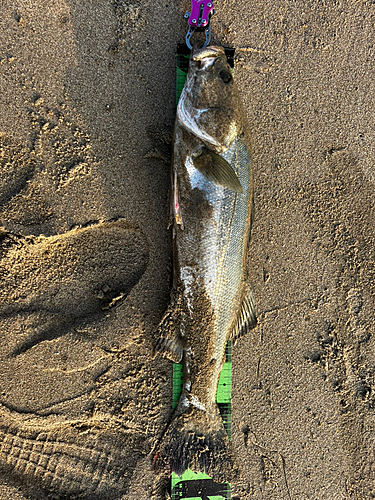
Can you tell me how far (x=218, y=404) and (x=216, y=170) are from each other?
83.7 inches

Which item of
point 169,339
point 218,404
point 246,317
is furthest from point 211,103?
point 218,404

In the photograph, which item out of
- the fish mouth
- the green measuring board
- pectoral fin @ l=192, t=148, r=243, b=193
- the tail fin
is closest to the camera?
pectoral fin @ l=192, t=148, r=243, b=193

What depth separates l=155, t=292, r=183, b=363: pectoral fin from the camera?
2.56 meters

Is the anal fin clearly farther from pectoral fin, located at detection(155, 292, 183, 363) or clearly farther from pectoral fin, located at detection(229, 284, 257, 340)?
pectoral fin, located at detection(229, 284, 257, 340)

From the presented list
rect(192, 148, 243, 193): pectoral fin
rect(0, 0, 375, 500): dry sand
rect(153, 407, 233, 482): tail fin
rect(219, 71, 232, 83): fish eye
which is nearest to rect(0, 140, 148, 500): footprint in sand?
rect(0, 0, 375, 500): dry sand

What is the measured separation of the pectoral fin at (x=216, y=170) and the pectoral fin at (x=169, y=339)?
A: 1073 mm

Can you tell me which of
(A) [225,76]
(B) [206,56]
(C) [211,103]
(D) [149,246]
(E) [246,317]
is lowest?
(E) [246,317]

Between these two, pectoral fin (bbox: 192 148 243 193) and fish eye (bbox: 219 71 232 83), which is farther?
fish eye (bbox: 219 71 232 83)

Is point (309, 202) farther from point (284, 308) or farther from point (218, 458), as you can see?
point (218, 458)

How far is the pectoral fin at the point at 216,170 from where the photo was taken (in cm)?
232

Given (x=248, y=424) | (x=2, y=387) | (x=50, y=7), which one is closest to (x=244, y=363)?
(x=248, y=424)

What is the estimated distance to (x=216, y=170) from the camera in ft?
7.72

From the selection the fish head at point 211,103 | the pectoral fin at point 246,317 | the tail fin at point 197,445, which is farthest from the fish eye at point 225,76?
the tail fin at point 197,445

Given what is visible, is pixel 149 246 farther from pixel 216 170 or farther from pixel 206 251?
pixel 216 170
